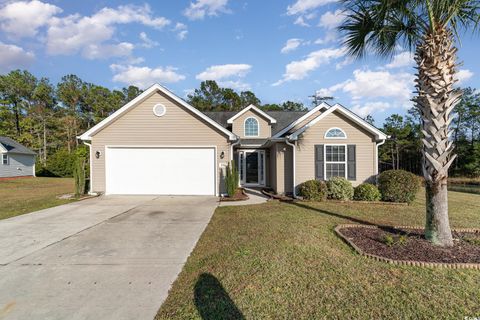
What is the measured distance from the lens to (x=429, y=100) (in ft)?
15.6

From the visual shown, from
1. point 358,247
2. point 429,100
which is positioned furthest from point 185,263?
point 429,100

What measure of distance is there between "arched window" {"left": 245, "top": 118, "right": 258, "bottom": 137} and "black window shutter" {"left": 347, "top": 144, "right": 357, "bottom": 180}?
6180 mm

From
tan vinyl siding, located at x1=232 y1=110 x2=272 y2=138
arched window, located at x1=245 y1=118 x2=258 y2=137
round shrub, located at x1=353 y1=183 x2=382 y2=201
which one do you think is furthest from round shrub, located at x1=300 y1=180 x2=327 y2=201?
arched window, located at x1=245 y1=118 x2=258 y2=137

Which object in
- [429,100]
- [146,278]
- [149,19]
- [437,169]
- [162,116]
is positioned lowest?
[146,278]

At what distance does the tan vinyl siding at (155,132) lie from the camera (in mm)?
12172

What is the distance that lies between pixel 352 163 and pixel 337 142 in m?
1.12

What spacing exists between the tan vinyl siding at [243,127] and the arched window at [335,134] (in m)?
5.14

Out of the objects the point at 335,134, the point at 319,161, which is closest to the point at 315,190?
the point at 319,161

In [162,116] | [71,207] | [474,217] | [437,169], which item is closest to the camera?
[437,169]

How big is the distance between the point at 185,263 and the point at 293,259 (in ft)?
5.93

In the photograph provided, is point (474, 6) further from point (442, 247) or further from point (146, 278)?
point (146, 278)

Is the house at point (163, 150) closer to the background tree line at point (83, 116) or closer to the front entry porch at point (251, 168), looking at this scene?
the front entry porch at point (251, 168)

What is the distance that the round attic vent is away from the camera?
12255mm

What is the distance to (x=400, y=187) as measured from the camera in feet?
32.7
